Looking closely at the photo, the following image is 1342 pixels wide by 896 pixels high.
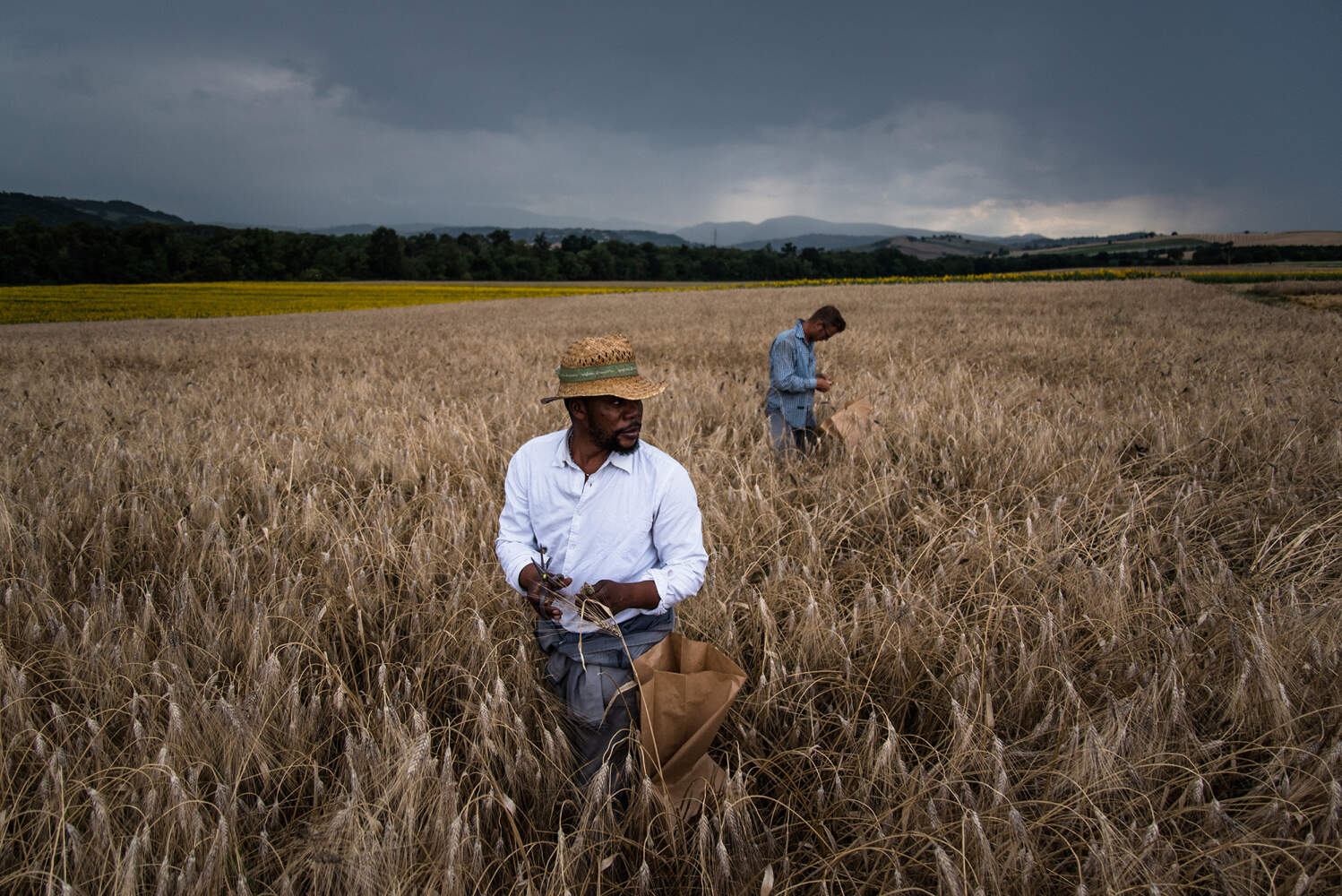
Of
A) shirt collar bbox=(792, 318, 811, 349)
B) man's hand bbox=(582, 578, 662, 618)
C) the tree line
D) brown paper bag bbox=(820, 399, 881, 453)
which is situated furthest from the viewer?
the tree line

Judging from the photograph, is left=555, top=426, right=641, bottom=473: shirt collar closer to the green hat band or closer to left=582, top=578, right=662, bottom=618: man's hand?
the green hat band

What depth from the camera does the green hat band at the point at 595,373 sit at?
1618 millimetres

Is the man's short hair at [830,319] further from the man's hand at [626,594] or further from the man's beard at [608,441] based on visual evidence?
the man's hand at [626,594]

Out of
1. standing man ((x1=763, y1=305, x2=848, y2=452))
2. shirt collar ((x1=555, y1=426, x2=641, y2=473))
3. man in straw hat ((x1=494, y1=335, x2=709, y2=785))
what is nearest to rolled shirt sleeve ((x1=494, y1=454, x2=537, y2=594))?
man in straw hat ((x1=494, y1=335, x2=709, y2=785))

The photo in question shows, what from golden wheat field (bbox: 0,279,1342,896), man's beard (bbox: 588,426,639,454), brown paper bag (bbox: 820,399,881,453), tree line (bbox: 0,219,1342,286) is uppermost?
tree line (bbox: 0,219,1342,286)

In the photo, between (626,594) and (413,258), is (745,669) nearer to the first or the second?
(626,594)

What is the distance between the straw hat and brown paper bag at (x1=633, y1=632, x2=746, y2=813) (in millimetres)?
628

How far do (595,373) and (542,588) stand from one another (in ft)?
1.85

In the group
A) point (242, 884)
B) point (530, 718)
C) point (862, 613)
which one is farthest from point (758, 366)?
point (242, 884)

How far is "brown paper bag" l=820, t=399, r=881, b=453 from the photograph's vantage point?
13.5 ft

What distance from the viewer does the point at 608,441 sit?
1664 millimetres

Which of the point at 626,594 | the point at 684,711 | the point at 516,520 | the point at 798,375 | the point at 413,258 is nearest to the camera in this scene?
the point at 684,711

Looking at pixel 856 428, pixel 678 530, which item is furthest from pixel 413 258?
pixel 678 530

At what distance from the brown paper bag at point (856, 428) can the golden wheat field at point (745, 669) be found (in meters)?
0.19
